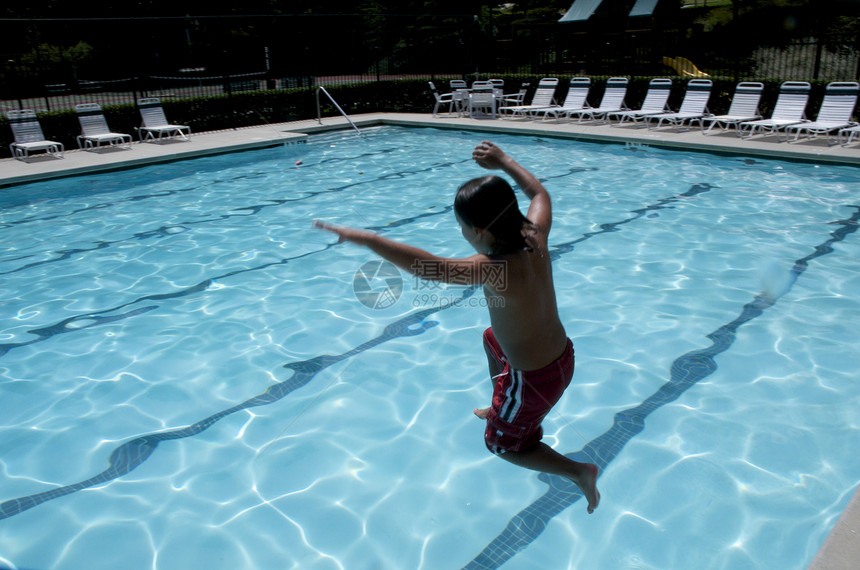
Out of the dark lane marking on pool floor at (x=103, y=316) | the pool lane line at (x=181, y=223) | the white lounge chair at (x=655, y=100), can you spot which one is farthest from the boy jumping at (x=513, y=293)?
the white lounge chair at (x=655, y=100)

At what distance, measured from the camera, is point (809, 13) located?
25.6m

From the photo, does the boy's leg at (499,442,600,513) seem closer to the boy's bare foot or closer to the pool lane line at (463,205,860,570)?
the boy's bare foot

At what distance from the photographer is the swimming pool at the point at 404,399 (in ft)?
9.62

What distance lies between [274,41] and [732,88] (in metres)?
19.0

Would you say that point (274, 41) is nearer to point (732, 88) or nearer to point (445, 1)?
point (445, 1)

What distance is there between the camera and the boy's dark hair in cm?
200

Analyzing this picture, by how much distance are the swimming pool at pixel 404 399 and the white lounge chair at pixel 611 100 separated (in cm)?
655

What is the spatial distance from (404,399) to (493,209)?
7.73ft

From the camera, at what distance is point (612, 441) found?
3572 millimetres

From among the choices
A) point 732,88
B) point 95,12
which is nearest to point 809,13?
point 732,88

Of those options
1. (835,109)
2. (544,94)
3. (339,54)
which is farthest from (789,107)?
(339,54)

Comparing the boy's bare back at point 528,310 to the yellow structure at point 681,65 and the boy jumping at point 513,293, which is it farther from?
the yellow structure at point 681,65

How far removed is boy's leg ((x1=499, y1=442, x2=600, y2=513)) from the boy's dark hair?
0.87 metres

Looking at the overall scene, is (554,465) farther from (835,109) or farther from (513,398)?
(835,109)
